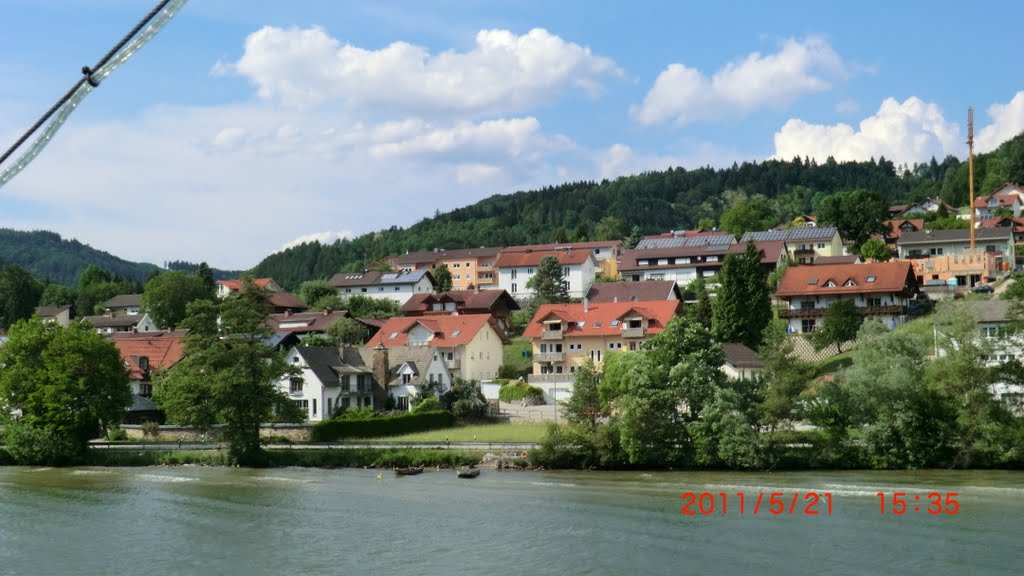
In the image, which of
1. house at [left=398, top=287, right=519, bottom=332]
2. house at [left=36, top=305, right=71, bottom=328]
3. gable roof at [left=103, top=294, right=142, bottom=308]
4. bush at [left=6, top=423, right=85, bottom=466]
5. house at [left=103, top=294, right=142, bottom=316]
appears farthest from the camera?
gable roof at [left=103, top=294, right=142, bottom=308]

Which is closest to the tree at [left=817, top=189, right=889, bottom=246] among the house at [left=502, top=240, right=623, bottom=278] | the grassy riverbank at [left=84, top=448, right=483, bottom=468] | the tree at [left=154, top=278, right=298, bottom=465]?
the house at [left=502, top=240, right=623, bottom=278]

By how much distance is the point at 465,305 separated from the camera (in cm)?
8781

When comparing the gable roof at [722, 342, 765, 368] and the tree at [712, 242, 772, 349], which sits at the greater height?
the tree at [712, 242, 772, 349]

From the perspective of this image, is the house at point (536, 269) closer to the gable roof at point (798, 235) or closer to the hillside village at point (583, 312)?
the hillside village at point (583, 312)

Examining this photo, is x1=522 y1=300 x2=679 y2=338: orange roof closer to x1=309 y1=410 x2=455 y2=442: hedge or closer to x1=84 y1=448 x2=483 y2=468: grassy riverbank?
x1=309 y1=410 x2=455 y2=442: hedge

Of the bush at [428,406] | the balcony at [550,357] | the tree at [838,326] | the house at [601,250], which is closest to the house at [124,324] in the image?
the house at [601,250]

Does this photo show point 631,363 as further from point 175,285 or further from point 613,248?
point 613,248

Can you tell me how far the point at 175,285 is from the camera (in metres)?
95.6

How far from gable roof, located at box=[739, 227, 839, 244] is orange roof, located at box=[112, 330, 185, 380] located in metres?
52.3

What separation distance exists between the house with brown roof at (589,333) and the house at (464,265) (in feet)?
165

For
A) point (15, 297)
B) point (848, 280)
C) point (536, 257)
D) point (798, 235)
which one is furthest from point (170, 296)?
point (848, 280)

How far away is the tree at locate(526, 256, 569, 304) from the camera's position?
293 ft

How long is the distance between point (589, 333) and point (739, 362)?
1437 centimetres

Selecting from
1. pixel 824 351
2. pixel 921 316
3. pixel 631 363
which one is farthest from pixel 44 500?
pixel 921 316
